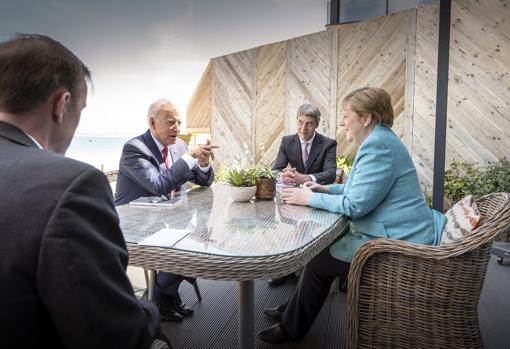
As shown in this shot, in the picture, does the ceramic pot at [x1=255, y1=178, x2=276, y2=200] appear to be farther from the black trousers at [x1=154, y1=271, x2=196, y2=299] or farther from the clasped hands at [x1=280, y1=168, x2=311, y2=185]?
the black trousers at [x1=154, y1=271, x2=196, y2=299]

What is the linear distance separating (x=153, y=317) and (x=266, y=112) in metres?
6.31

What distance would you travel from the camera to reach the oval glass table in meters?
1.12

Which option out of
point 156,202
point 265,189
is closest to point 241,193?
point 265,189

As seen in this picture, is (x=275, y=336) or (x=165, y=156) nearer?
(x=275, y=336)

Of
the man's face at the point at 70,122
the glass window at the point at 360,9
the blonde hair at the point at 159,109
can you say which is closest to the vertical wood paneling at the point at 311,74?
the glass window at the point at 360,9

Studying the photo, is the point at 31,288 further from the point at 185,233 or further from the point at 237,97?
the point at 237,97

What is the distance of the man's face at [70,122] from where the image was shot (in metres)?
0.85

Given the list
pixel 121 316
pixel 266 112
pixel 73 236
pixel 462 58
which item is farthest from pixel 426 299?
pixel 266 112

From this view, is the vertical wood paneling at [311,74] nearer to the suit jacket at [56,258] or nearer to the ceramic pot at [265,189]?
the ceramic pot at [265,189]

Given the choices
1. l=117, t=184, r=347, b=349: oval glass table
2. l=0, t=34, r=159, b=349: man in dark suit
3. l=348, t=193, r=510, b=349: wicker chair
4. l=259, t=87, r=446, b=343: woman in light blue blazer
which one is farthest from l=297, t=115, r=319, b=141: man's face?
l=0, t=34, r=159, b=349: man in dark suit

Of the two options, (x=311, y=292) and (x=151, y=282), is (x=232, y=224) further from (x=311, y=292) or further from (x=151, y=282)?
(x=151, y=282)

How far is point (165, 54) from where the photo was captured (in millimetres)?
10922

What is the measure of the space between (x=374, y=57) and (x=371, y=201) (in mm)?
4834

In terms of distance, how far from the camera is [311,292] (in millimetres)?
1972
